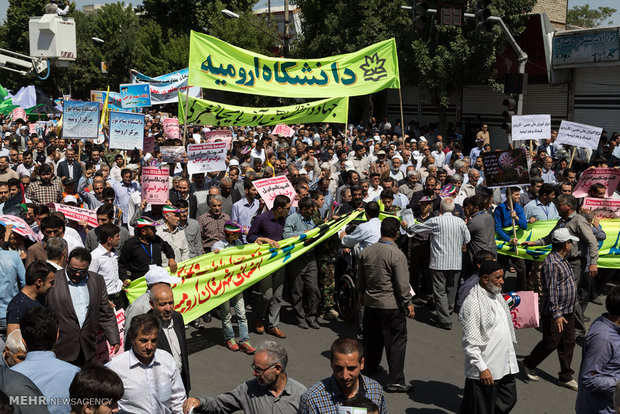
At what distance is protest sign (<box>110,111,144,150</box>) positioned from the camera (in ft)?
45.5

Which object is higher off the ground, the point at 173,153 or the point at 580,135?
the point at 580,135

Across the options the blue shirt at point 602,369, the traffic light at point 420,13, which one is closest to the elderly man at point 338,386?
the blue shirt at point 602,369

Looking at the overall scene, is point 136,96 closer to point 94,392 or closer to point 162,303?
point 162,303

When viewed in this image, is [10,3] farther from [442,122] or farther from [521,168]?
[521,168]

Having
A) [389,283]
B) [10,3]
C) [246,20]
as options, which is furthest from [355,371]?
[10,3]

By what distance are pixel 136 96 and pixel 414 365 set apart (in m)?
17.0

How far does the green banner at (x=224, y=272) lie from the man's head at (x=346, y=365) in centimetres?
371

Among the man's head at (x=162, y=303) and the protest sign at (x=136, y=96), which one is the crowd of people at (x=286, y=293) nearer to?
the man's head at (x=162, y=303)

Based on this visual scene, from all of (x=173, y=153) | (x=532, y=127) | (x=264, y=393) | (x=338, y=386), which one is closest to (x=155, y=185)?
(x=173, y=153)

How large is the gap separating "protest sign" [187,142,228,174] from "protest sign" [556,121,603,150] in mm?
7409

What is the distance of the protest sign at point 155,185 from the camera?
30.4 feet

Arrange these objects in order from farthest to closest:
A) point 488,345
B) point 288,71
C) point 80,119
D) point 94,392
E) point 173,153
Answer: point 80,119
point 288,71
point 173,153
point 488,345
point 94,392

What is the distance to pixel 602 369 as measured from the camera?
4.72 metres

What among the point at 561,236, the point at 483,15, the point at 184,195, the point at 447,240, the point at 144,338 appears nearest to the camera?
A: the point at 144,338
